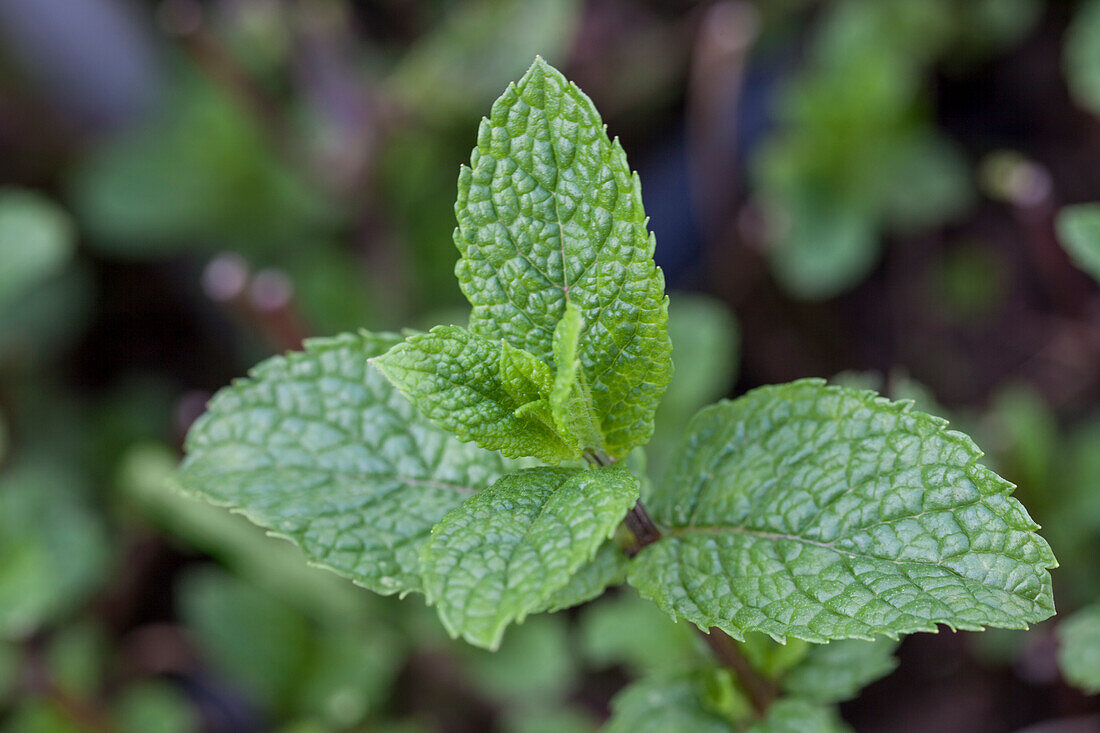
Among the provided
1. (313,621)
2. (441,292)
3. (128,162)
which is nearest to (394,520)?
(313,621)

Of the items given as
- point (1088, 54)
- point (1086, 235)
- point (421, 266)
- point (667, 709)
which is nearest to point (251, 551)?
point (421, 266)

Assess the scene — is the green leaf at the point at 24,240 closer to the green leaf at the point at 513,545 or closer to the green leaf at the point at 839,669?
the green leaf at the point at 513,545

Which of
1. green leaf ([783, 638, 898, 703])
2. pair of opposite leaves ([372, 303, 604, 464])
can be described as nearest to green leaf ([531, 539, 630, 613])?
pair of opposite leaves ([372, 303, 604, 464])

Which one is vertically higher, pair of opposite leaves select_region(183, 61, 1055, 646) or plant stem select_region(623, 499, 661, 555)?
pair of opposite leaves select_region(183, 61, 1055, 646)

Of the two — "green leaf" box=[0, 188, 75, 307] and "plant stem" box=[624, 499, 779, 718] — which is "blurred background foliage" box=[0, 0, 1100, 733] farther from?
"plant stem" box=[624, 499, 779, 718]

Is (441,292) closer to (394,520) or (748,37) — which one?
(748,37)

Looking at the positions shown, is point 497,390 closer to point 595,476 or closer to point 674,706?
point 595,476

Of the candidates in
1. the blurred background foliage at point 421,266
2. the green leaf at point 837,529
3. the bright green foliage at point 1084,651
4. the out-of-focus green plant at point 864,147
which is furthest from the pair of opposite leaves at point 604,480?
the out-of-focus green plant at point 864,147
